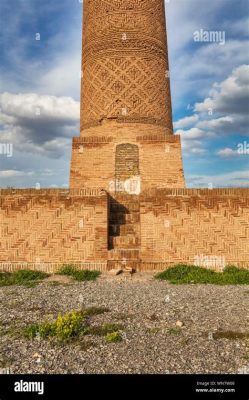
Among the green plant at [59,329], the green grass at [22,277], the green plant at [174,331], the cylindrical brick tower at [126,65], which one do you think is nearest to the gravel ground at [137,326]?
the green plant at [174,331]

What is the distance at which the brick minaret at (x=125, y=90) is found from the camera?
31.7 feet

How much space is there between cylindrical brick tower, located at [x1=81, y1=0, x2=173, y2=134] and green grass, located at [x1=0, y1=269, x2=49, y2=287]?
5.31 meters

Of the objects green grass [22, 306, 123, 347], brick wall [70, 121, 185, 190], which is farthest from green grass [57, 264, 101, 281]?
brick wall [70, 121, 185, 190]

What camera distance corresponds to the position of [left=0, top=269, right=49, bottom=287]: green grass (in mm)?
5848

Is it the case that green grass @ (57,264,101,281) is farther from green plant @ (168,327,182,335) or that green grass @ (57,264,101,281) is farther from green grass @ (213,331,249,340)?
green grass @ (213,331,249,340)

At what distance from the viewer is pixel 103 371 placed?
8.93 feet

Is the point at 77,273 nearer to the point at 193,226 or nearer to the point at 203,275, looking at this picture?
the point at 203,275

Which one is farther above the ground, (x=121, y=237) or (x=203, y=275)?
(x=121, y=237)

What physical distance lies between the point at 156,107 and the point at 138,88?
69cm

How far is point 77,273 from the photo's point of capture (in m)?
6.32

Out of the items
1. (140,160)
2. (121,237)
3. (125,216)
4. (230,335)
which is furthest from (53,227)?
(230,335)

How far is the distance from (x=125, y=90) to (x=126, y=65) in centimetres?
70

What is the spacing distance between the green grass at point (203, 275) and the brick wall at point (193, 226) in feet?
0.87

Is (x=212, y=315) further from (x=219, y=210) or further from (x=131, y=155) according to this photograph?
(x=131, y=155)
